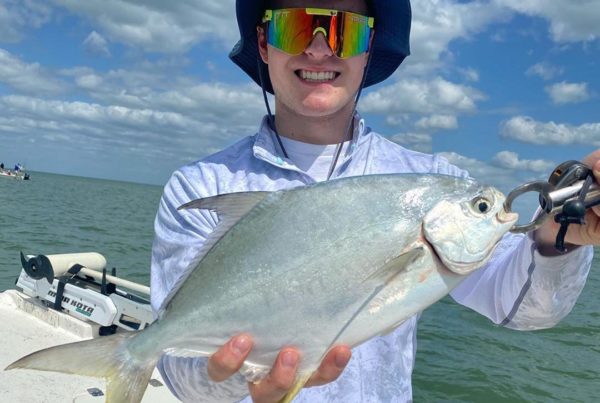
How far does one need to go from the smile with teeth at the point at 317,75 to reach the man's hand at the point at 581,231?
3.50ft

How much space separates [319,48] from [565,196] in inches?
47.2

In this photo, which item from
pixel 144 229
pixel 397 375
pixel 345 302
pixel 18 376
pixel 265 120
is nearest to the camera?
pixel 345 302

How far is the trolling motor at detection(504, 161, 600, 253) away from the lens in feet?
6.05

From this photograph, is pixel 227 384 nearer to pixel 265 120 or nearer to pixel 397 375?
pixel 397 375

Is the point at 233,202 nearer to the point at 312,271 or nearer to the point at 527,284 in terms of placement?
the point at 312,271

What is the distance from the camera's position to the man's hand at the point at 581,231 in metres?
1.95

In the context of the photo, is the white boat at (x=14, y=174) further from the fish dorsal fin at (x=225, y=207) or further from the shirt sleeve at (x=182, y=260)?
the fish dorsal fin at (x=225, y=207)

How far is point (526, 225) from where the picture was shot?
192 cm

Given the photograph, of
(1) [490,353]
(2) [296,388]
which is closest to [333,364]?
(2) [296,388]

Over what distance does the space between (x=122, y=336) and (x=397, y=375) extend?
1.14m

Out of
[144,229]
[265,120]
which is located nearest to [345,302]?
[265,120]

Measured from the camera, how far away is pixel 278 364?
6.14ft

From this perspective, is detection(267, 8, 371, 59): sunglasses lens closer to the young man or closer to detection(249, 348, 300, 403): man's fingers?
the young man

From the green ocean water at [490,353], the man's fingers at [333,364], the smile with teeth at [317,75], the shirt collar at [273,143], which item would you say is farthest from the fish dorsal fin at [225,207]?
the green ocean water at [490,353]
